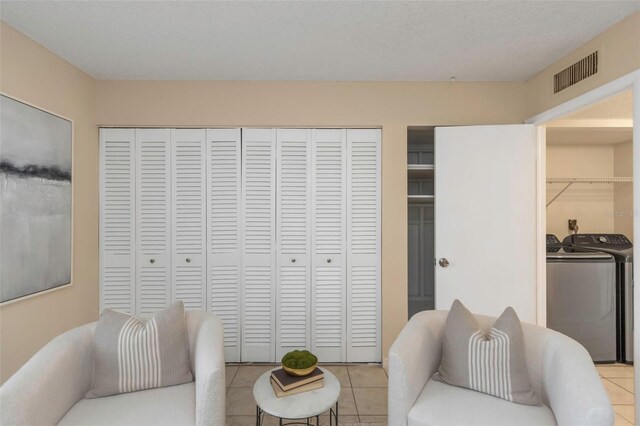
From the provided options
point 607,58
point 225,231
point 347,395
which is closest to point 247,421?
point 347,395

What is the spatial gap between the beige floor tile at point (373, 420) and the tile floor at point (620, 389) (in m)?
1.46

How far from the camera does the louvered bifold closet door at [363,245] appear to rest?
3047 mm

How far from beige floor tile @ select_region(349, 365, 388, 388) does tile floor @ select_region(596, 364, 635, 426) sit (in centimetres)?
149

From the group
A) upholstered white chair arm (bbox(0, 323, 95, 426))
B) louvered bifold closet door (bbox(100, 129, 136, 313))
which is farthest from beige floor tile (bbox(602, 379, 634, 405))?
louvered bifold closet door (bbox(100, 129, 136, 313))

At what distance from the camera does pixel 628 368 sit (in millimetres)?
3006

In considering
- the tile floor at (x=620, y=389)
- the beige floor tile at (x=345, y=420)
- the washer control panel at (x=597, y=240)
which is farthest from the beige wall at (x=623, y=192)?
the beige floor tile at (x=345, y=420)

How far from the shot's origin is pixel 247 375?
285 cm

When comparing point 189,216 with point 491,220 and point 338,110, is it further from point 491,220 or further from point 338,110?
point 491,220

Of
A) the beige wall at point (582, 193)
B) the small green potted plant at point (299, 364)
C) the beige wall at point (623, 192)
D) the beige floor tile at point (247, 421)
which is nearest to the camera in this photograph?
the small green potted plant at point (299, 364)

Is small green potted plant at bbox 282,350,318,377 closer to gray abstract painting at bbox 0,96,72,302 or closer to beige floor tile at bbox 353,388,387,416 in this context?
beige floor tile at bbox 353,388,387,416

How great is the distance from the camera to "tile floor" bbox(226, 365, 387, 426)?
2236 mm

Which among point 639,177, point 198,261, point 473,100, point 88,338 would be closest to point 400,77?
point 473,100

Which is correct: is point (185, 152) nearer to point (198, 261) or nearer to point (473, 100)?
point (198, 261)

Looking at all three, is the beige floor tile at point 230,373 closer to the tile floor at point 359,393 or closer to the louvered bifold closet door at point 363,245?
the tile floor at point 359,393
